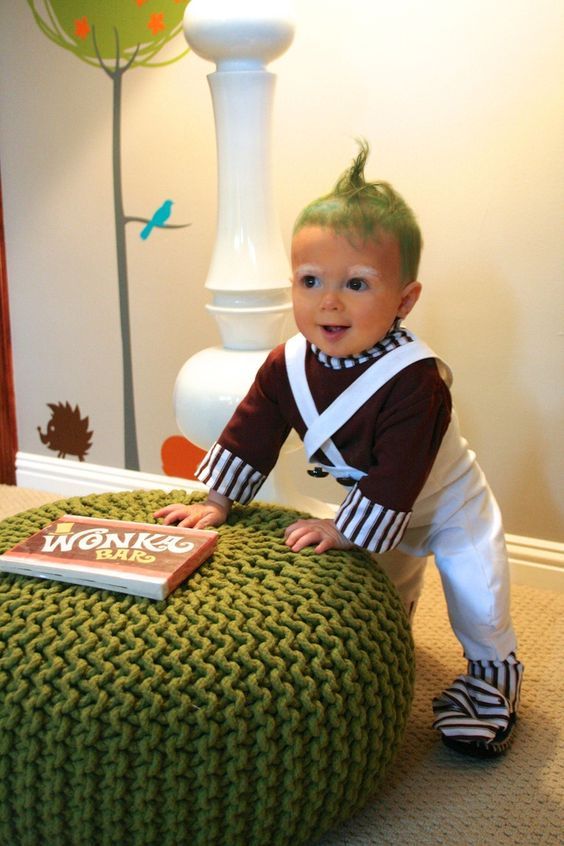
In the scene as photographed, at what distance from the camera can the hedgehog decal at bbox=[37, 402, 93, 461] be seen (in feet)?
6.70

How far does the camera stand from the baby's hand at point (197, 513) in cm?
116

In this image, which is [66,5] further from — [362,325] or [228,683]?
[228,683]

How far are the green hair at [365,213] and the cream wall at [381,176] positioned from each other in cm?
50

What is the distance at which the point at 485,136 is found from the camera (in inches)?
58.9

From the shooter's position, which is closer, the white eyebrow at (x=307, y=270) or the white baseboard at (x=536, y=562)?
the white eyebrow at (x=307, y=270)

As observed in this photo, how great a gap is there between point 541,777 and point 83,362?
1.31 meters

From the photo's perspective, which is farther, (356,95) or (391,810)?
(356,95)

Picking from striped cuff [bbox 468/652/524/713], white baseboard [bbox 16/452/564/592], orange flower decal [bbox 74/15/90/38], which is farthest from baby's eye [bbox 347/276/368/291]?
orange flower decal [bbox 74/15/90/38]

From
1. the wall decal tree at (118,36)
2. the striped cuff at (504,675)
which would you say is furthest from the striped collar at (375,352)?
the wall decal tree at (118,36)

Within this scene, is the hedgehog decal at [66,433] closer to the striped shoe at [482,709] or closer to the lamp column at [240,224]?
the lamp column at [240,224]

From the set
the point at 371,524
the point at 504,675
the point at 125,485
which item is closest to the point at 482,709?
the point at 504,675

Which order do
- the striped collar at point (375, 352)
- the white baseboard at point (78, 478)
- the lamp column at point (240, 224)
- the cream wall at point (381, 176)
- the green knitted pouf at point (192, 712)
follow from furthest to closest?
the white baseboard at point (78, 478) → the cream wall at point (381, 176) → the lamp column at point (240, 224) → the striped collar at point (375, 352) → the green knitted pouf at point (192, 712)

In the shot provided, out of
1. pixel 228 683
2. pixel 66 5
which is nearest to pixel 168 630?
pixel 228 683

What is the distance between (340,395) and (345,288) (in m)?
0.14
